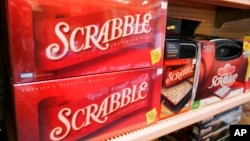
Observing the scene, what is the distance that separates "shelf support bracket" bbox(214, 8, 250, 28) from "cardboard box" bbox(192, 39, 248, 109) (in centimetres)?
34

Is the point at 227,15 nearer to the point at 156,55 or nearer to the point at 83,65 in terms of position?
the point at 156,55

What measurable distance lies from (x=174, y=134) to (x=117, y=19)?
0.67 metres

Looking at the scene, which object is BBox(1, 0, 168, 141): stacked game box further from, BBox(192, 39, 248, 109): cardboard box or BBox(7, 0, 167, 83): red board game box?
BBox(192, 39, 248, 109): cardboard box

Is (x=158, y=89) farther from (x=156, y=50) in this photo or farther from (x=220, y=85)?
(x=220, y=85)

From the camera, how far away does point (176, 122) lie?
0.60 m

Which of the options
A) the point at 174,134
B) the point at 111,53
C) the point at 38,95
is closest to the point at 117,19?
the point at 111,53

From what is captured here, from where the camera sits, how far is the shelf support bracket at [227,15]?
1010 mm

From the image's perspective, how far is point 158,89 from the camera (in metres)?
0.55

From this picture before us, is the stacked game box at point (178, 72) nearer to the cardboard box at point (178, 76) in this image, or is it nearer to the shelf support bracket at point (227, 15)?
the cardboard box at point (178, 76)

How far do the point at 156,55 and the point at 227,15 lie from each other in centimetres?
80

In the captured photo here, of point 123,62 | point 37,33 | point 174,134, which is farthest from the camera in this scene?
point 174,134

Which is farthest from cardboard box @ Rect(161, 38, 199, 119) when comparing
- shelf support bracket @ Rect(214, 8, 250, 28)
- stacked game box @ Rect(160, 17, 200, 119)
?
shelf support bracket @ Rect(214, 8, 250, 28)

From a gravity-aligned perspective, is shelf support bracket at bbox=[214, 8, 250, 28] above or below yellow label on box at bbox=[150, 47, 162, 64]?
above

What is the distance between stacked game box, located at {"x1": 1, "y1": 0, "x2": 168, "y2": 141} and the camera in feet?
1.14
